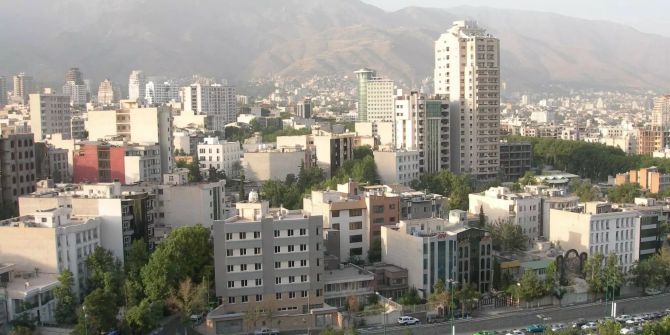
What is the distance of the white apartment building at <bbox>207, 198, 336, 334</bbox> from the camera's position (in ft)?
74.1

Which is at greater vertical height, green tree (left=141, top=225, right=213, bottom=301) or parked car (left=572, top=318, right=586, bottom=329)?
green tree (left=141, top=225, right=213, bottom=301)

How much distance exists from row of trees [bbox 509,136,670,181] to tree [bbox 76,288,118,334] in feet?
122

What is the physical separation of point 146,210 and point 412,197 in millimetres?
10326

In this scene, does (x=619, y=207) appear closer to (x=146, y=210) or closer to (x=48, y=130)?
(x=146, y=210)

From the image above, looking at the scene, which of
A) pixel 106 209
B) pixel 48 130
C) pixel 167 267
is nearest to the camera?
→ pixel 167 267

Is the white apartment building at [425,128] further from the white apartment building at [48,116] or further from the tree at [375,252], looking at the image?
the white apartment building at [48,116]

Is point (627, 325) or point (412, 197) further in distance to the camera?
point (412, 197)

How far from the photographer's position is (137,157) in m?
35.8

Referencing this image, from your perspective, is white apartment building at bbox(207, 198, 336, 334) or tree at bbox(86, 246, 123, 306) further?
white apartment building at bbox(207, 198, 336, 334)

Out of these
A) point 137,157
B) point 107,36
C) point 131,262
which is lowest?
point 131,262

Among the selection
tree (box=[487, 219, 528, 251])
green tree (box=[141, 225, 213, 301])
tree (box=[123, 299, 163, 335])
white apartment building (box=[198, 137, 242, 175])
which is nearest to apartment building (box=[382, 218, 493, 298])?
tree (box=[487, 219, 528, 251])

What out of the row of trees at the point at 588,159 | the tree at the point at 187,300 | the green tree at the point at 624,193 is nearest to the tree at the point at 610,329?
the tree at the point at 187,300

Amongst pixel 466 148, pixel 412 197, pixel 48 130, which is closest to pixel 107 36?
pixel 48 130

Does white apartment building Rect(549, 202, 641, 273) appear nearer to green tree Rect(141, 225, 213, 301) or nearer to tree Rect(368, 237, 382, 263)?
tree Rect(368, 237, 382, 263)
